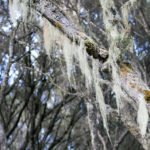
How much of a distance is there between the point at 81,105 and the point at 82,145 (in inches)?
119

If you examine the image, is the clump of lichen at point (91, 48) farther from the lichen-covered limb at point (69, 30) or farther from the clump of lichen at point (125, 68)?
the clump of lichen at point (125, 68)

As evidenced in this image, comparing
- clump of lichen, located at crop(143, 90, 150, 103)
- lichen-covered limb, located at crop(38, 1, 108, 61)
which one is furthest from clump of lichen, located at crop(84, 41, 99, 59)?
clump of lichen, located at crop(143, 90, 150, 103)

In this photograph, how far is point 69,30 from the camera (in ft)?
7.11

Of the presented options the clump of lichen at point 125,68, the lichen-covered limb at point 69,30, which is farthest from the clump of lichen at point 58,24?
the clump of lichen at point 125,68

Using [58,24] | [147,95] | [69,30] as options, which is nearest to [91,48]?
[69,30]

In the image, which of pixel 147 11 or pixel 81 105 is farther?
pixel 81 105

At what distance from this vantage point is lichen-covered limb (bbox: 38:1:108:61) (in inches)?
82.3

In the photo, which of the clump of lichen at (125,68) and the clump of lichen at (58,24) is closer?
the clump of lichen at (125,68)

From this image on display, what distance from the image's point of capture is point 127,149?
9.78m

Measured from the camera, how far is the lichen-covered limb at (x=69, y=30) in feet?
6.86

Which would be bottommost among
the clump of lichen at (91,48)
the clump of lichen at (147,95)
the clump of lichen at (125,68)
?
the clump of lichen at (147,95)

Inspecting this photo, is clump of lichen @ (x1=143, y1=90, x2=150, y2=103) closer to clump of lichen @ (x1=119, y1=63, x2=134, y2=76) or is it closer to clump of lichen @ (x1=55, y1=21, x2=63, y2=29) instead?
clump of lichen @ (x1=119, y1=63, x2=134, y2=76)

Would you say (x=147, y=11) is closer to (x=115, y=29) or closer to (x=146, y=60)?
(x=146, y=60)

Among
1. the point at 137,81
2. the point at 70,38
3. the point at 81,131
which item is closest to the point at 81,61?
the point at 70,38
